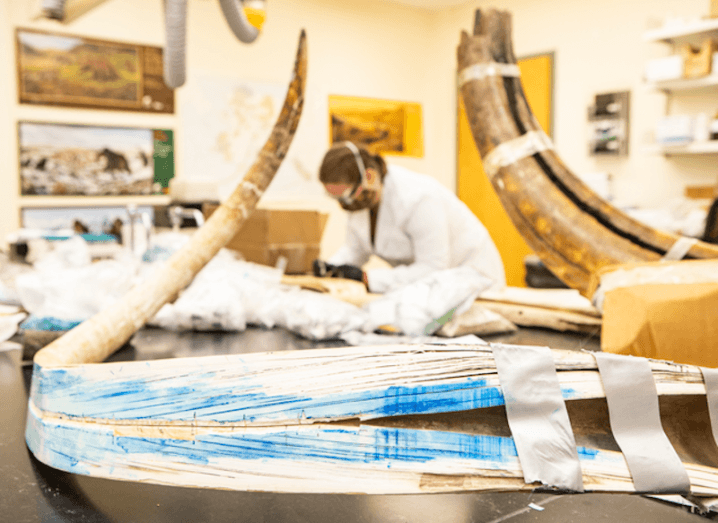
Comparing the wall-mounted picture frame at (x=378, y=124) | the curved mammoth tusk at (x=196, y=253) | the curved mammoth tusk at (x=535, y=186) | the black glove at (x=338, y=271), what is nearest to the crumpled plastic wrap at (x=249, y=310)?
the curved mammoth tusk at (x=196, y=253)

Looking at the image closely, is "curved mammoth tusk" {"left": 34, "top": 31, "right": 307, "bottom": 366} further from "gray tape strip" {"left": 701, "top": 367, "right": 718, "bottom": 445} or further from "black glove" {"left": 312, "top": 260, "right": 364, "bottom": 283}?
"black glove" {"left": 312, "top": 260, "right": 364, "bottom": 283}

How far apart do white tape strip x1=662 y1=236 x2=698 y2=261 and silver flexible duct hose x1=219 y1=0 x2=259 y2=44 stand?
1639mm

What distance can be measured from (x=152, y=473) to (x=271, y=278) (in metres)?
1.26

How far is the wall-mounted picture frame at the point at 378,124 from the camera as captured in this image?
230 inches

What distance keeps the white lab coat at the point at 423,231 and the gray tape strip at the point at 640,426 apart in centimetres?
160

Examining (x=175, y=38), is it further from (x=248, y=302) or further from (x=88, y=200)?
(x=88, y=200)

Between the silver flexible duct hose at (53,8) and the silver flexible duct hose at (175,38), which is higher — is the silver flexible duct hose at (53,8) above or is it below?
above

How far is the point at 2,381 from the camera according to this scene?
1031 millimetres

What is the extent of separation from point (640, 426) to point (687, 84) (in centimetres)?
453

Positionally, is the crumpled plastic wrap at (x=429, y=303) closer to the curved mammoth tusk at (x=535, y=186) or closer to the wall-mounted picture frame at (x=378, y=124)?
the curved mammoth tusk at (x=535, y=186)

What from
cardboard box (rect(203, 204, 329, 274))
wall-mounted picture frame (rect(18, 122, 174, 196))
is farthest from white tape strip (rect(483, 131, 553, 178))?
wall-mounted picture frame (rect(18, 122, 174, 196))

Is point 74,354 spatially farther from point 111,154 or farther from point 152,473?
point 111,154

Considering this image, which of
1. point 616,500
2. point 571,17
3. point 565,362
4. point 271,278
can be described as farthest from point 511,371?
point 571,17

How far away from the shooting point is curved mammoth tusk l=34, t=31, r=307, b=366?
0.93 metres
